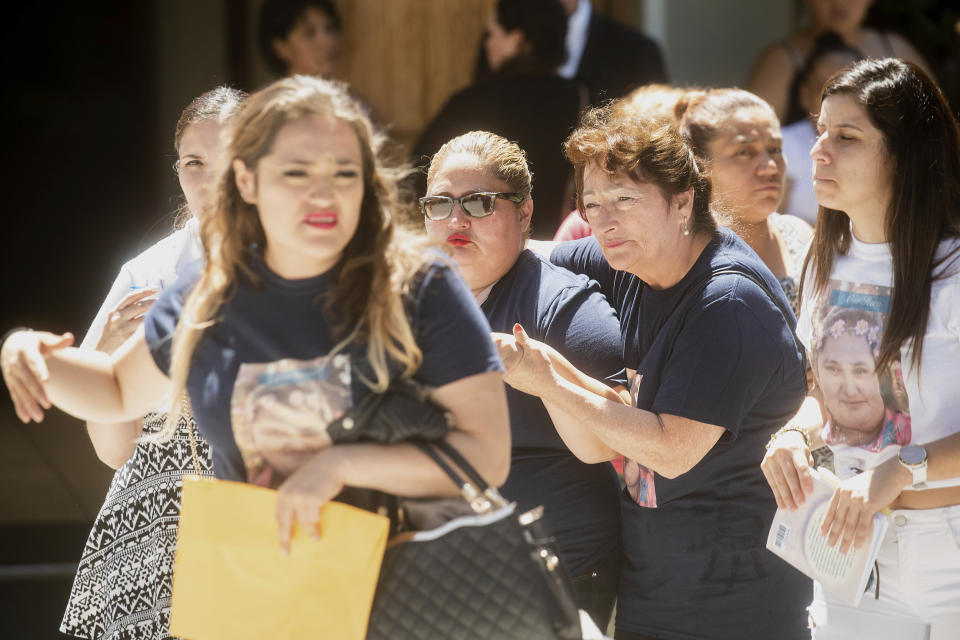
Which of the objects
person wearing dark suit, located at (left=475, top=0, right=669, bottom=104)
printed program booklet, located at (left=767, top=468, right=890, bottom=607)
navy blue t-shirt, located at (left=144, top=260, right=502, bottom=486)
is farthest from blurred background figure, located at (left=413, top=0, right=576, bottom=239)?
navy blue t-shirt, located at (left=144, top=260, right=502, bottom=486)

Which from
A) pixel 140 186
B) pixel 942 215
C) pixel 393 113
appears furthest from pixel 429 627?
pixel 140 186

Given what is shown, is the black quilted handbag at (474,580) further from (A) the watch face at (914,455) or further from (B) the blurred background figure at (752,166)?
(B) the blurred background figure at (752,166)

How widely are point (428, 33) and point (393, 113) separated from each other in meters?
0.42

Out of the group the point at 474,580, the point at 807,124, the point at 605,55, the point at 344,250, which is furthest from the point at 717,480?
the point at 605,55

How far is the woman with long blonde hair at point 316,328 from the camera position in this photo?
174 centimetres

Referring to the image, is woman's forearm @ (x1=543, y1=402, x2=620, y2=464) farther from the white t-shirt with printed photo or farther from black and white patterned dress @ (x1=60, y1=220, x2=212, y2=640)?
black and white patterned dress @ (x1=60, y1=220, x2=212, y2=640)

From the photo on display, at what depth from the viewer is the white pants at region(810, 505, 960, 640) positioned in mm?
2211

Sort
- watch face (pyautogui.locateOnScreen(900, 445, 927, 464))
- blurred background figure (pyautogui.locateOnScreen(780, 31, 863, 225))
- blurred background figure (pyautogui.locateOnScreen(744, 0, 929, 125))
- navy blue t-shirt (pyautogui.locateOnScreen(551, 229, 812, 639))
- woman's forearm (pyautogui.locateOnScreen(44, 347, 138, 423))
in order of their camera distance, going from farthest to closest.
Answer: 1. blurred background figure (pyautogui.locateOnScreen(744, 0, 929, 125))
2. blurred background figure (pyautogui.locateOnScreen(780, 31, 863, 225))
3. navy blue t-shirt (pyautogui.locateOnScreen(551, 229, 812, 639))
4. watch face (pyautogui.locateOnScreen(900, 445, 927, 464))
5. woman's forearm (pyautogui.locateOnScreen(44, 347, 138, 423))

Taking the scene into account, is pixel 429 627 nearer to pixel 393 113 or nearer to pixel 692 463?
pixel 692 463

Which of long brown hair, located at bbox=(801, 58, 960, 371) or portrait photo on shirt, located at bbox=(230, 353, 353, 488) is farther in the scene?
long brown hair, located at bbox=(801, 58, 960, 371)

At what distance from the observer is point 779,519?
226 centimetres

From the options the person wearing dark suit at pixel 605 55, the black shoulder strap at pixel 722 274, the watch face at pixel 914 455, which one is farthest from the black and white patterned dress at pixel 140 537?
the person wearing dark suit at pixel 605 55

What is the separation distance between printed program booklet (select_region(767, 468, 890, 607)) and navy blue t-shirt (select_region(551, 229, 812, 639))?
6.3 inches

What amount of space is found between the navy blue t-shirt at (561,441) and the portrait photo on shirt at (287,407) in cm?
76
